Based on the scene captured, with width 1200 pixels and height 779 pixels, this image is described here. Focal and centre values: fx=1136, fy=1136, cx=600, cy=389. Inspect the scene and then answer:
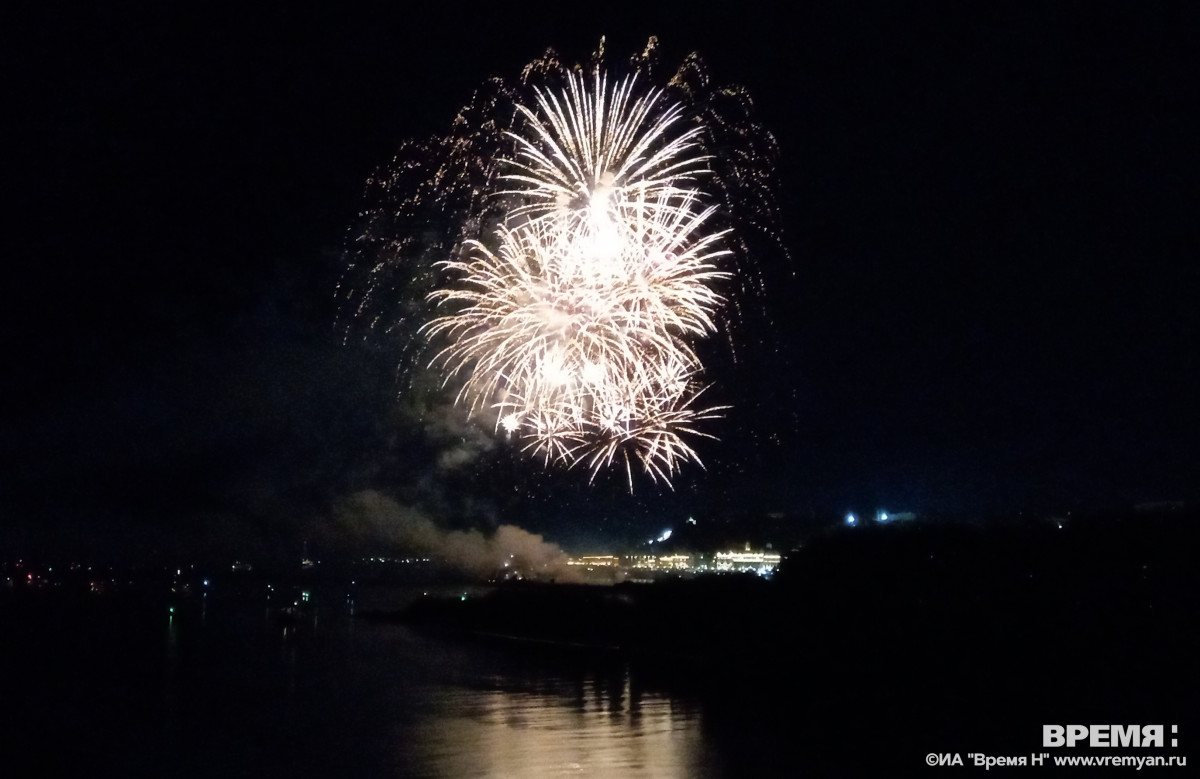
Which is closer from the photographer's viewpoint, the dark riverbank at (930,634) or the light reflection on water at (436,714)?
the light reflection on water at (436,714)

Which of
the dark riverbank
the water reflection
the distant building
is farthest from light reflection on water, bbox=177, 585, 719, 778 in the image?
the distant building

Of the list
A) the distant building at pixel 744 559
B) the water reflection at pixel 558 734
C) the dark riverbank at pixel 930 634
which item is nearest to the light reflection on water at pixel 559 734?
the water reflection at pixel 558 734

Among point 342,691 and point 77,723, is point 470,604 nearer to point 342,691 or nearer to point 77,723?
point 342,691

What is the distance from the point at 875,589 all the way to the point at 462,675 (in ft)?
28.4

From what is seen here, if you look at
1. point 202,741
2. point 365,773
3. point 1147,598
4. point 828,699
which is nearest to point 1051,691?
point 828,699

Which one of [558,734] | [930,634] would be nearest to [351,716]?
[558,734]

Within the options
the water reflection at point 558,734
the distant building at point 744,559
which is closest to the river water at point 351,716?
the water reflection at point 558,734

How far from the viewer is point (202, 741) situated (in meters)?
11.4

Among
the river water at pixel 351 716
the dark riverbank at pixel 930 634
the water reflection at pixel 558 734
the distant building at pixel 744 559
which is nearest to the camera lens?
the water reflection at pixel 558 734

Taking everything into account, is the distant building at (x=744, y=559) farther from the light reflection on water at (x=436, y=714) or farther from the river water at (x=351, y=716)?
the light reflection on water at (x=436, y=714)

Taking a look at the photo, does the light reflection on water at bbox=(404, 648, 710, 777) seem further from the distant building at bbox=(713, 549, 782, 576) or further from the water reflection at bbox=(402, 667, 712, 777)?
the distant building at bbox=(713, 549, 782, 576)

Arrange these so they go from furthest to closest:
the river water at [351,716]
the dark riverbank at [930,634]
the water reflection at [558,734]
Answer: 1. the dark riverbank at [930,634]
2. the river water at [351,716]
3. the water reflection at [558,734]

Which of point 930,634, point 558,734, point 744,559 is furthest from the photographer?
point 744,559

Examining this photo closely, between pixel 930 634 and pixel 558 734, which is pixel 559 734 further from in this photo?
pixel 930 634
